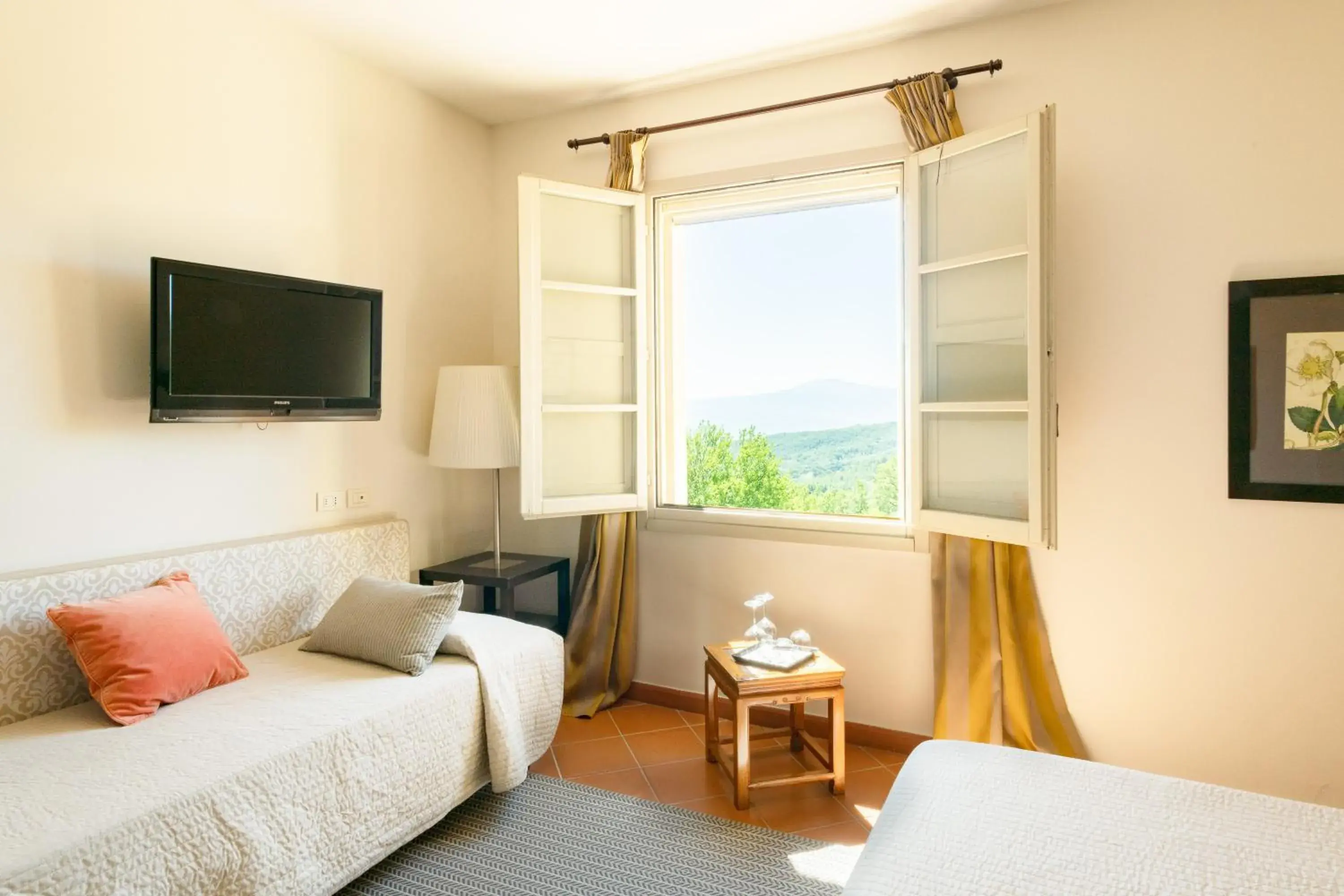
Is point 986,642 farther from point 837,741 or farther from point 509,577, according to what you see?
point 509,577

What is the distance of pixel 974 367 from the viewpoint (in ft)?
8.58

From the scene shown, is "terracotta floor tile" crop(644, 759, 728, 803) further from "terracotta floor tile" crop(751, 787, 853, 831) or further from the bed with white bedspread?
the bed with white bedspread

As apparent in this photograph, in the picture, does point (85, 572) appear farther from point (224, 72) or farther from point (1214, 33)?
point (1214, 33)

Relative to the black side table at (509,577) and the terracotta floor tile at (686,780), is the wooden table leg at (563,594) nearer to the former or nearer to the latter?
the black side table at (509,577)

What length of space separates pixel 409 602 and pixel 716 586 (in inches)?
52.8

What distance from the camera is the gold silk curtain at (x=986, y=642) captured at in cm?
265

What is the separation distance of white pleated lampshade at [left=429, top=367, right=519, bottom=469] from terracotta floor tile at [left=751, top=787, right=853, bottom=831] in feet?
5.60

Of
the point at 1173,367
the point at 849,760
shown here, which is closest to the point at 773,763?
the point at 849,760

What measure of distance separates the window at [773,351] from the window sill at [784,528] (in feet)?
0.04

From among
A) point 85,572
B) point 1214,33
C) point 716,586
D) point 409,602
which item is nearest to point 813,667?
point 716,586

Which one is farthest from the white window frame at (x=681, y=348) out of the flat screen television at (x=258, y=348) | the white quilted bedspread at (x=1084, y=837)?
the white quilted bedspread at (x=1084, y=837)

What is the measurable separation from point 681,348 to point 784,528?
38.8 inches

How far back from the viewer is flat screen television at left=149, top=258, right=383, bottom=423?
7.38 feet

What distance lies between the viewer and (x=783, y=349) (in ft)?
11.0
